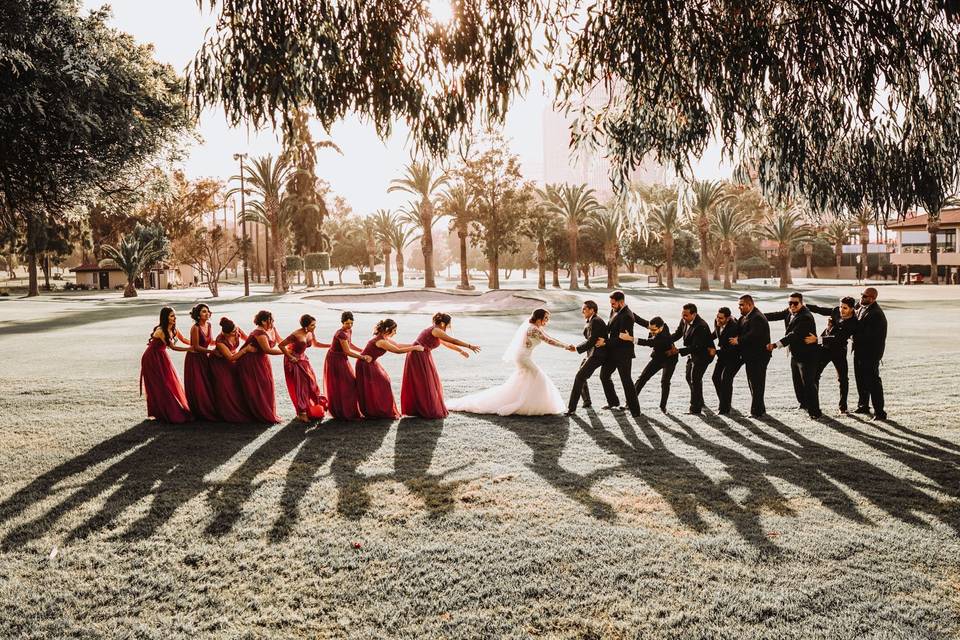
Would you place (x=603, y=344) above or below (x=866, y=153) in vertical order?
below

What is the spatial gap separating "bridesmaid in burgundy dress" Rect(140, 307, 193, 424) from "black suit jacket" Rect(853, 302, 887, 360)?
34.0 feet

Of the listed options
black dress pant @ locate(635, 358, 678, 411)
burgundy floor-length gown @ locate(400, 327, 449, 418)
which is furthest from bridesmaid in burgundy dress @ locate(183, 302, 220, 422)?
black dress pant @ locate(635, 358, 678, 411)

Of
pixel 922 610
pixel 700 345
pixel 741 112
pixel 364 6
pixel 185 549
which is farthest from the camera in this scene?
pixel 700 345

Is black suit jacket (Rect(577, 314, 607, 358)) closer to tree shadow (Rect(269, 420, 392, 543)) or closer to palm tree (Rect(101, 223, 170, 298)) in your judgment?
tree shadow (Rect(269, 420, 392, 543))

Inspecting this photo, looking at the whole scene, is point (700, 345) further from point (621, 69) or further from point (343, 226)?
point (343, 226)

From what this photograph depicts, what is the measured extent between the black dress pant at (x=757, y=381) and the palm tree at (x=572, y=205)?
50292mm

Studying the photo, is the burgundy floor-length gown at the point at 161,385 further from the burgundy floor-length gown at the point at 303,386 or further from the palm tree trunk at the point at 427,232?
the palm tree trunk at the point at 427,232

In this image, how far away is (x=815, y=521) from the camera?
6.12 meters

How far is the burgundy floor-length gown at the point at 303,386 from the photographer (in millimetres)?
10227

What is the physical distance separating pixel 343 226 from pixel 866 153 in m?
95.0

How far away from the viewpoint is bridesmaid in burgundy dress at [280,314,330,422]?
1017 cm

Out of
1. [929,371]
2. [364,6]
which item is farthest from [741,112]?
[929,371]

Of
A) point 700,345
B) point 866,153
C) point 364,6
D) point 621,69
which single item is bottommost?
point 700,345

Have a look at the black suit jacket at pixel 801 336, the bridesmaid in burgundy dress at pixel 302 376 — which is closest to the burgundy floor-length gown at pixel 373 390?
the bridesmaid in burgundy dress at pixel 302 376
